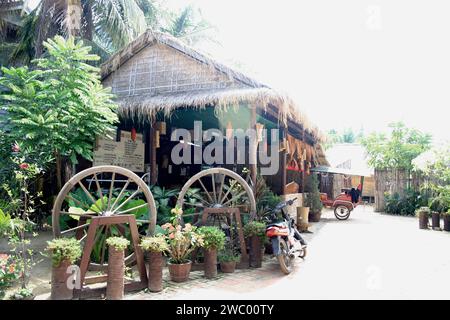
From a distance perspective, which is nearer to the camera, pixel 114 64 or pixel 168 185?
pixel 114 64

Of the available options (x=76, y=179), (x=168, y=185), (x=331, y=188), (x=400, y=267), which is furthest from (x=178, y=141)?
(x=331, y=188)

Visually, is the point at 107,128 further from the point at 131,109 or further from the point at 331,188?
the point at 331,188

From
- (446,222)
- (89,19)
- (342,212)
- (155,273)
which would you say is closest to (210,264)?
(155,273)

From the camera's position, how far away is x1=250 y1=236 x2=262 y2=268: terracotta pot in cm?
491

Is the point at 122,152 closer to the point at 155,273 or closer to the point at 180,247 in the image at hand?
the point at 180,247

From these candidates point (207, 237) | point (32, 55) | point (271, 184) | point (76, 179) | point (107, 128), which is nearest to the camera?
point (76, 179)

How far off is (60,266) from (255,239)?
8.59 ft

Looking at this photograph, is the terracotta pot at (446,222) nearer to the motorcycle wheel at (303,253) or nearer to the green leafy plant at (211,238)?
the motorcycle wheel at (303,253)

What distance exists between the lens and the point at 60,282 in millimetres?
3295

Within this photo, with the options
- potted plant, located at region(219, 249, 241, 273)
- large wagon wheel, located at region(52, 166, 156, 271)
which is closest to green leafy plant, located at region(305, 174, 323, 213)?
potted plant, located at region(219, 249, 241, 273)

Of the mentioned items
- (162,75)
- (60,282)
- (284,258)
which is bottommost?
(284,258)

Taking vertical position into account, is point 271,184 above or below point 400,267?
above

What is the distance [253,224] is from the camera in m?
4.95
